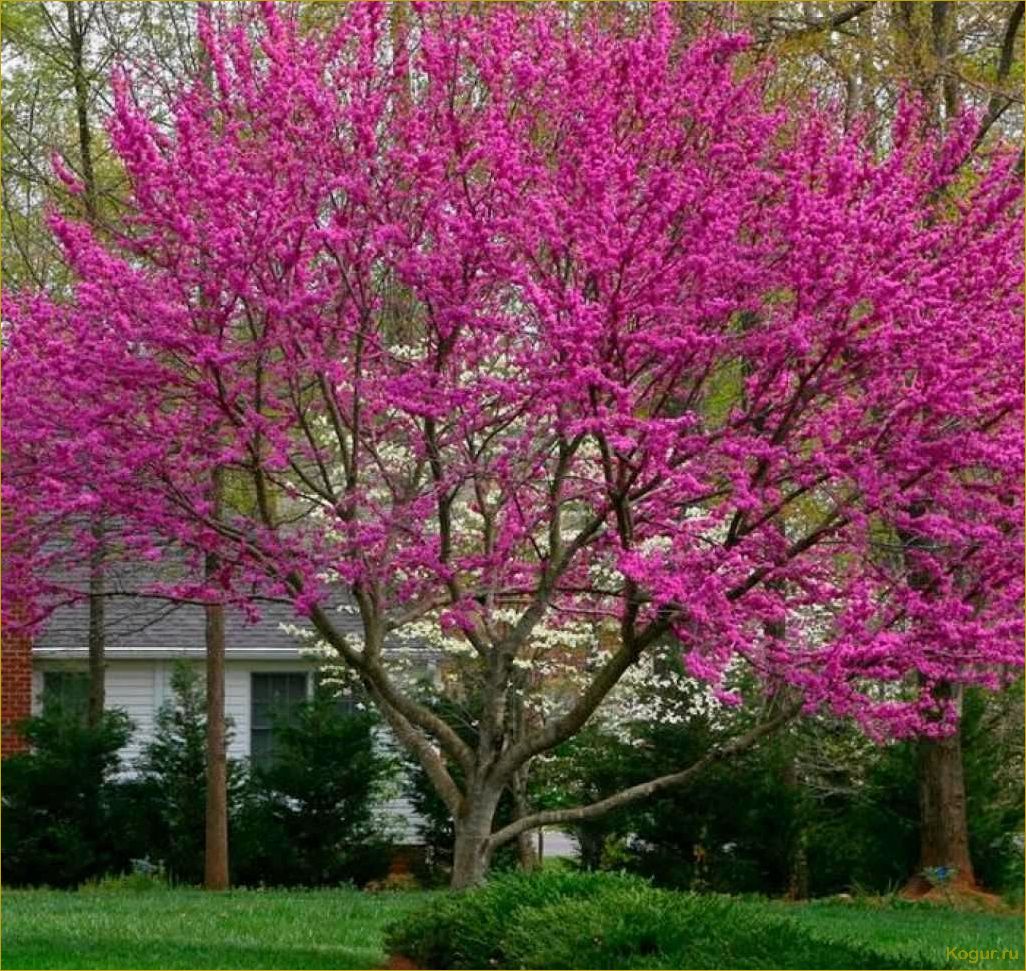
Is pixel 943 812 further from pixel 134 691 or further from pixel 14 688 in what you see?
pixel 134 691

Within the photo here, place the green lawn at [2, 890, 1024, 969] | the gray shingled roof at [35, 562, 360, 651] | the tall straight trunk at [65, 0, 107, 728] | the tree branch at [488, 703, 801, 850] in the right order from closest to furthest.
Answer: the green lawn at [2, 890, 1024, 969] → the tree branch at [488, 703, 801, 850] → the tall straight trunk at [65, 0, 107, 728] → the gray shingled roof at [35, 562, 360, 651]

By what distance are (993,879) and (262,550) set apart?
27.8 ft

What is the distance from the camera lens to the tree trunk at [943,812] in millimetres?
15039

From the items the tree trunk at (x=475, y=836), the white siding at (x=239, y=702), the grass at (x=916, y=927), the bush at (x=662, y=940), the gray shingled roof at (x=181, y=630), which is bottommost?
the grass at (x=916, y=927)

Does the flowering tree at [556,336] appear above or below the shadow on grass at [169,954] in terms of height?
above

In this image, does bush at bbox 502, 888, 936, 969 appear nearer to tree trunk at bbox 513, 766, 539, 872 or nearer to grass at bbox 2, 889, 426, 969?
grass at bbox 2, 889, 426, 969

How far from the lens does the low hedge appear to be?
7.77m

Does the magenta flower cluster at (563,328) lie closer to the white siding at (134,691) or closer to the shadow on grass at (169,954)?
the shadow on grass at (169,954)

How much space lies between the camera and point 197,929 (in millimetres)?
10812

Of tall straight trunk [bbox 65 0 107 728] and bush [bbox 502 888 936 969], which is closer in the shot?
bush [bbox 502 888 936 969]

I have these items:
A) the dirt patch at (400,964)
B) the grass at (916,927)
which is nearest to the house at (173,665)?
the grass at (916,927)

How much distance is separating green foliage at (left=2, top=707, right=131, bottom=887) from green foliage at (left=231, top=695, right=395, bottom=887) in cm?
136

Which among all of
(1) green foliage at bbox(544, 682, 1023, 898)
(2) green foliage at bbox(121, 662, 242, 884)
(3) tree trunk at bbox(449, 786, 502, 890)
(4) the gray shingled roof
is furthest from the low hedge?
(4) the gray shingled roof

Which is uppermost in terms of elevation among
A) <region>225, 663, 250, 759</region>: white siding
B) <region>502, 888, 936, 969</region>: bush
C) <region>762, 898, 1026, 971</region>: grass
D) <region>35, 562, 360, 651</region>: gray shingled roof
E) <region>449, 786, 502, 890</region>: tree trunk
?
<region>35, 562, 360, 651</region>: gray shingled roof
